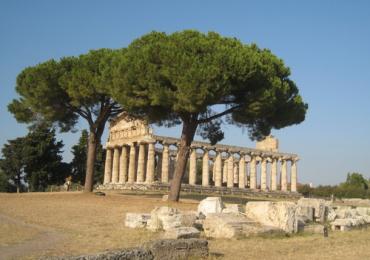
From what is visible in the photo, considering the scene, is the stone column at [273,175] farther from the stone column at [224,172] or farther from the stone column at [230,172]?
the stone column at [230,172]

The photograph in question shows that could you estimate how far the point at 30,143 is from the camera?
44812 millimetres

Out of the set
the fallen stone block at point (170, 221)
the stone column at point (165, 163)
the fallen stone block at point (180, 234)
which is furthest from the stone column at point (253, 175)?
the fallen stone block at point (180, 234)

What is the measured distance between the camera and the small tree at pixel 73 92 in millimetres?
24141

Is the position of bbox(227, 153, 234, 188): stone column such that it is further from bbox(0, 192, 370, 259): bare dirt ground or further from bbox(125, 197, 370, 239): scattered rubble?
bbox(125, 197, 370, 239): scattered rubble

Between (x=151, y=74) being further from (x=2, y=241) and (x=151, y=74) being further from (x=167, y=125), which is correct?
(x=2, y=241)

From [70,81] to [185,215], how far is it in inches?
558

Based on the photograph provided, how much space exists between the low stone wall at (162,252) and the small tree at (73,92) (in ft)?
53.3

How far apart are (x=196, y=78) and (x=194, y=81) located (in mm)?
151

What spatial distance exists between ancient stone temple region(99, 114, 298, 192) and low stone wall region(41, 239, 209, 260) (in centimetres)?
3672

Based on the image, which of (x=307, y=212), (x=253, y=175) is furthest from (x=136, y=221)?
(x=253, y=175)

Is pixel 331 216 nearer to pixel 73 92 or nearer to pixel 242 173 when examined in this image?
pixel 73 92

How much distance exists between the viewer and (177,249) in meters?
7.73

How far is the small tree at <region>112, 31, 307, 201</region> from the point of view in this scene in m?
19.8

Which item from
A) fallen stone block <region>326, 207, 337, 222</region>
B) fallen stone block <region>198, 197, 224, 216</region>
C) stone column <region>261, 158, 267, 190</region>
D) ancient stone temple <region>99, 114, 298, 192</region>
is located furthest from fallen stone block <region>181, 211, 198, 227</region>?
stone column <region>261, 158, 267, 190</region>
